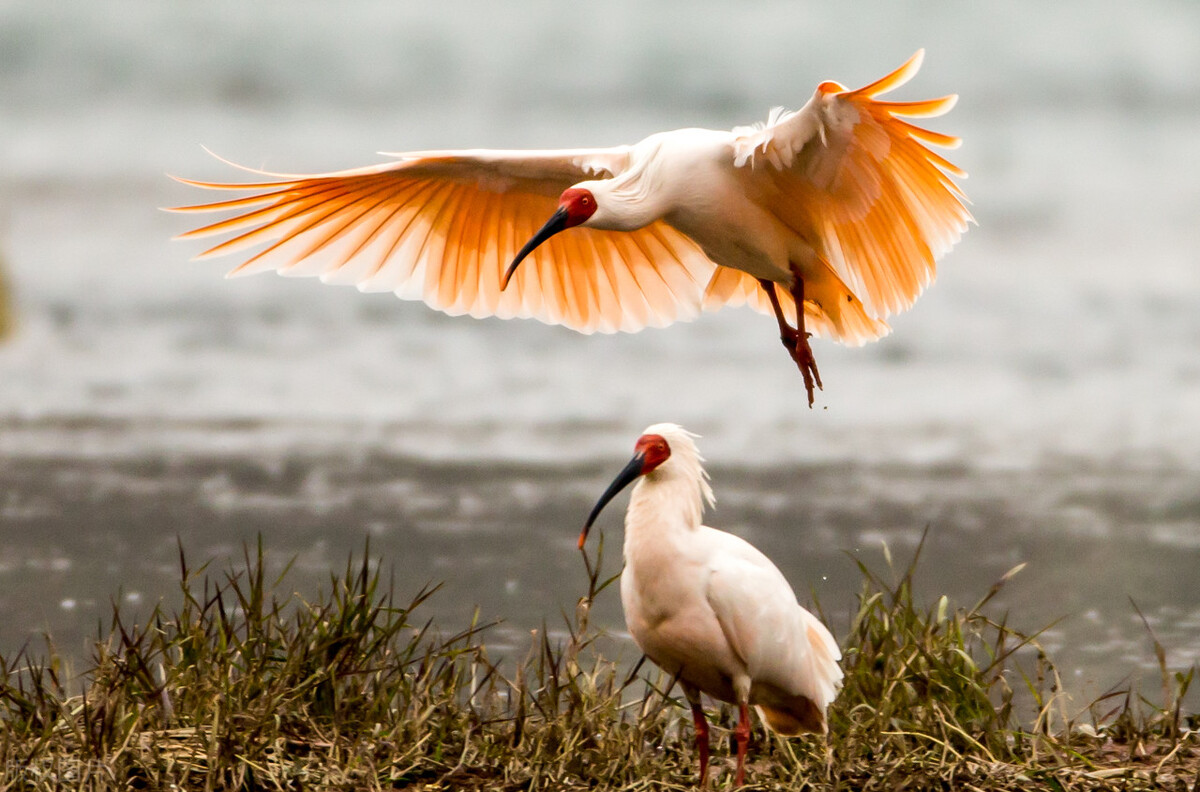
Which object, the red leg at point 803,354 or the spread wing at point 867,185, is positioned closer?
the spread wing at point 867,185

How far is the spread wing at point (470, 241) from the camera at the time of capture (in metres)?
4.45

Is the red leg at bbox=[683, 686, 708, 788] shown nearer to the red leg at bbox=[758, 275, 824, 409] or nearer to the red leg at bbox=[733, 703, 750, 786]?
the red leg at bbox=[733, 703, 750, 786]

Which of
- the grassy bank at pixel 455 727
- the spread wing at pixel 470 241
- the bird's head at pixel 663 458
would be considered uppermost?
the spread wing at pixel 470 241

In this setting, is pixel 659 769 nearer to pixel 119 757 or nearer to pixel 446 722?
pixel 446 722

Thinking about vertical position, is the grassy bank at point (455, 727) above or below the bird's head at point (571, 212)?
below

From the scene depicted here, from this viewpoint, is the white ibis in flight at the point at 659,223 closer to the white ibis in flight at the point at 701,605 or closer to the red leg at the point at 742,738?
the white ibis in flight at the point at 701,605

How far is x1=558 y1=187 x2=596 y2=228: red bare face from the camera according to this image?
156 inches

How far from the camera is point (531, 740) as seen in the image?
141 inches

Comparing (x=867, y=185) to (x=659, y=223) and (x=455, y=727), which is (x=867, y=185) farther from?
(x=455, y=727)

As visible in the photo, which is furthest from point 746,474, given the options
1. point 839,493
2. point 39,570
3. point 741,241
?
point 741,241

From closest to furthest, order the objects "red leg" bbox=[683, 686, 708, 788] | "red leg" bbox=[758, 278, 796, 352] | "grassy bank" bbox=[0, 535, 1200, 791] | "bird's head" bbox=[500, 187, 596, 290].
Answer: "grassy bank" bbox=[0, 535, 1200, 791] < "red leg" bbox=[683, 686, 708, 788] < "bird's head" bbox=[500, 187, 596, 290] < "red leg" bbox=[758, 278, 796, 352]

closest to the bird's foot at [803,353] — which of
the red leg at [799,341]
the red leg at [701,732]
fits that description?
the red leg at [799,341]

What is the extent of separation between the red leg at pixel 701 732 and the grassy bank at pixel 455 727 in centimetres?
7

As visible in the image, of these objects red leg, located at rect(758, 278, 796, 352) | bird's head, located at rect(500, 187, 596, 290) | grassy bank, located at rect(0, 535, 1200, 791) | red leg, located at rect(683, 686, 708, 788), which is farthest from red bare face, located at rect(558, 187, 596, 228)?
red leg, located at rect(683, 686, 708, 788)
